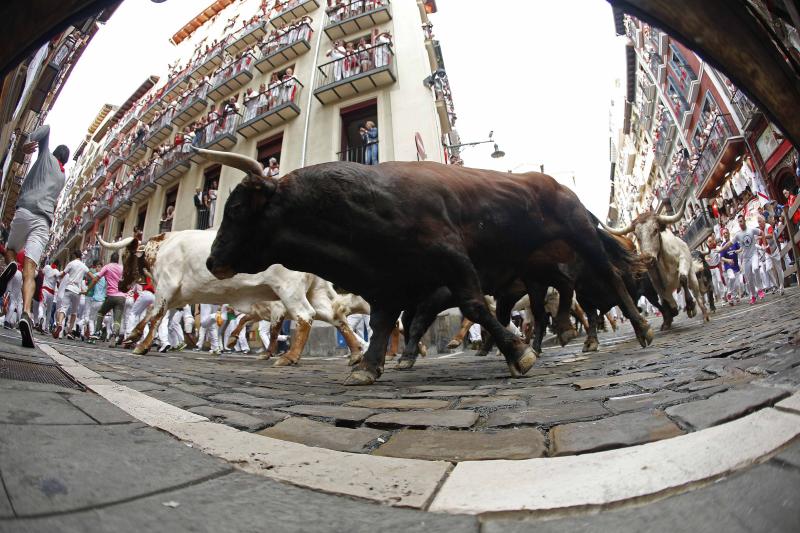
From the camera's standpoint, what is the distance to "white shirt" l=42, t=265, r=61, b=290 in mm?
13305

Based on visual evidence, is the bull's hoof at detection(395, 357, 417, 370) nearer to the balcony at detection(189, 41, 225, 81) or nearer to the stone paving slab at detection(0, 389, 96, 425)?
the stone paving slab at detection(0, 389, 96, 425)

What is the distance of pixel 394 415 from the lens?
6.68 feet

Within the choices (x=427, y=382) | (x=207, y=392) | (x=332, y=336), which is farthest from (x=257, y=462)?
(x=332, y=336)

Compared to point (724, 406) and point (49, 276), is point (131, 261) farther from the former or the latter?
point (724, 406)

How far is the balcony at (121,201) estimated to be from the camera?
2444 cm

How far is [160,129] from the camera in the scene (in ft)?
80.1

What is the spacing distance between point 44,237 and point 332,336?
7647 millimetres

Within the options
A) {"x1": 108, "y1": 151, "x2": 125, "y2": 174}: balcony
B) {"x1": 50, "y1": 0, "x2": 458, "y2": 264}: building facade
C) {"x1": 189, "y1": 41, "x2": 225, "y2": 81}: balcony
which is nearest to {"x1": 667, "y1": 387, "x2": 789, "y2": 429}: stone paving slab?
{"x1": 50, "y1": 0, "x2": 458, "y2": 264}: building facade

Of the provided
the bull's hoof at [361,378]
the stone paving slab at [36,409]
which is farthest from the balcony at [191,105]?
the stone paving slab at [36,409]

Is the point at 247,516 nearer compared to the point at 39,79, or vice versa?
the point at 247,516

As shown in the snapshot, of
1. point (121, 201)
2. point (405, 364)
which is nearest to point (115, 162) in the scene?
point (121, 201)

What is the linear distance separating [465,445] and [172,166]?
23.2m

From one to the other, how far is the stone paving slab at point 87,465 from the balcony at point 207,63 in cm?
2673

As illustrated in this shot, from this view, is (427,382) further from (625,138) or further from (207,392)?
(625,138)
